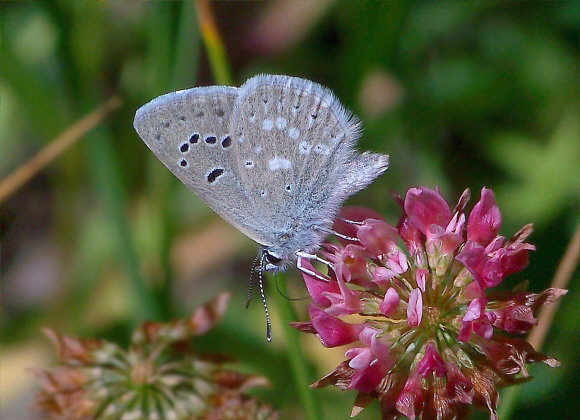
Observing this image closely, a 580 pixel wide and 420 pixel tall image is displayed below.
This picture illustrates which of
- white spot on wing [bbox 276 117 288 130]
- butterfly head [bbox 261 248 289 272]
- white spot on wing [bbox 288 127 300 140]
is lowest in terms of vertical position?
butterfly head [bbox 261 248 289 272]

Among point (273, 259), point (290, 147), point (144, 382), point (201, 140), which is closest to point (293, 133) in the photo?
point (290, 147)

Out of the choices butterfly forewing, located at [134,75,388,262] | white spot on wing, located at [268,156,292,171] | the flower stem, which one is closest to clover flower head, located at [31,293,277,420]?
the flower stem

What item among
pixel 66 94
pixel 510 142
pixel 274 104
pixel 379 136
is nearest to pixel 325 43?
pixel 379 136

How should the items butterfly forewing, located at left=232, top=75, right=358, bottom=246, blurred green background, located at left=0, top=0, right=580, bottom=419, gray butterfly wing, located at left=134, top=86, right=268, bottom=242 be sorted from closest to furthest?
1. gray butterfly wing, located at left=134, top=86, right=268, bottom=242
2. butterfly forewing, located at left=232, top=75, right=358, bottom=246
3. blurred green background, located at left=0, top=0, right=580, bottom=419

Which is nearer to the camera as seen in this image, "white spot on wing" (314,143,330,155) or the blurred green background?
"white spot on wing" (314,143,330,155)

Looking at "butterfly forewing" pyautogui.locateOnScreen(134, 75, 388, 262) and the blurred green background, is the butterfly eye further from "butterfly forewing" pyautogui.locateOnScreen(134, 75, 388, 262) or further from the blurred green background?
the blurred green background

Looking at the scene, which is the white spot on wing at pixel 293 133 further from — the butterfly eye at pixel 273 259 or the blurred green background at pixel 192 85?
the blurred green background at pixel 192 85

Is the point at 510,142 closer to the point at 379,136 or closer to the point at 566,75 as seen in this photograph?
the point at 566,75
